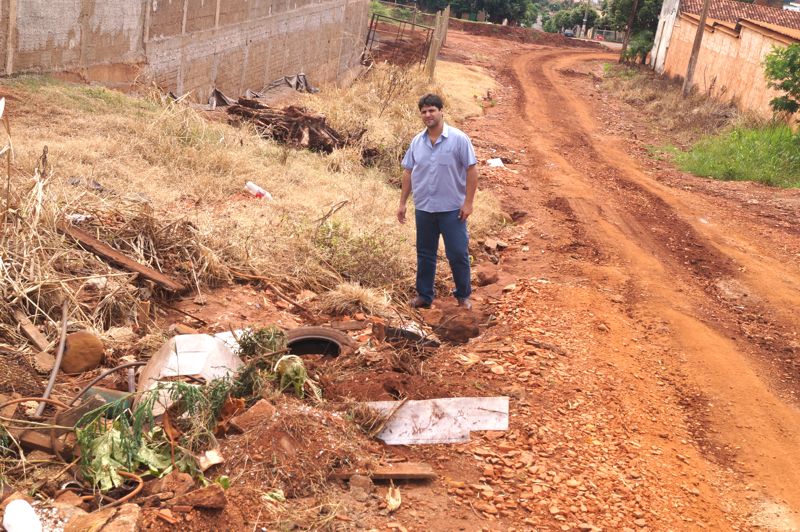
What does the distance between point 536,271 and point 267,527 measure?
19.3ft

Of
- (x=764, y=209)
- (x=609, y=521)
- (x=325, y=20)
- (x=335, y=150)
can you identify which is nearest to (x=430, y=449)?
(x=609, y=521)

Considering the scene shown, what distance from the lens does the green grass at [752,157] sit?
15.2 metres

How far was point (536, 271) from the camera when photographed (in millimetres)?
9164

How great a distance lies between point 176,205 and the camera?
336 inches

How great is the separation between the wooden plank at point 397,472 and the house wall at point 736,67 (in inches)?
657

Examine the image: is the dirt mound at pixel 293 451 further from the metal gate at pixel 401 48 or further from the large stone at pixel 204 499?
the metal gate at pixel 401 48

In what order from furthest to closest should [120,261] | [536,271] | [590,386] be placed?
[536,271], [120,261], [590,386]

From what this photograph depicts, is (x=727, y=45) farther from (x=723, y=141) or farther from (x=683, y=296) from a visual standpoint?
(x=683, y=296)

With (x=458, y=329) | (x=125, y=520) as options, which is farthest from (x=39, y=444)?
(x=458, y=329)

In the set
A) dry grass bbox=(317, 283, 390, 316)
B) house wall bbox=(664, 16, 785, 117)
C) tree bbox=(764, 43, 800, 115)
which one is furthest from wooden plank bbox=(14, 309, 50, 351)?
house wall bbox=(664, 16, 785, 117)

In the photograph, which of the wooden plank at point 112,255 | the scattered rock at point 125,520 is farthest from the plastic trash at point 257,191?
the scattered rock at point 125,520

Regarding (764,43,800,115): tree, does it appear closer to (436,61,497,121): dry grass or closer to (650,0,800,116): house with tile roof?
(650,0,800,116): house with tile roof

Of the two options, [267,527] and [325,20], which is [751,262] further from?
[325,20]

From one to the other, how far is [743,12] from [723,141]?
17.5 m
